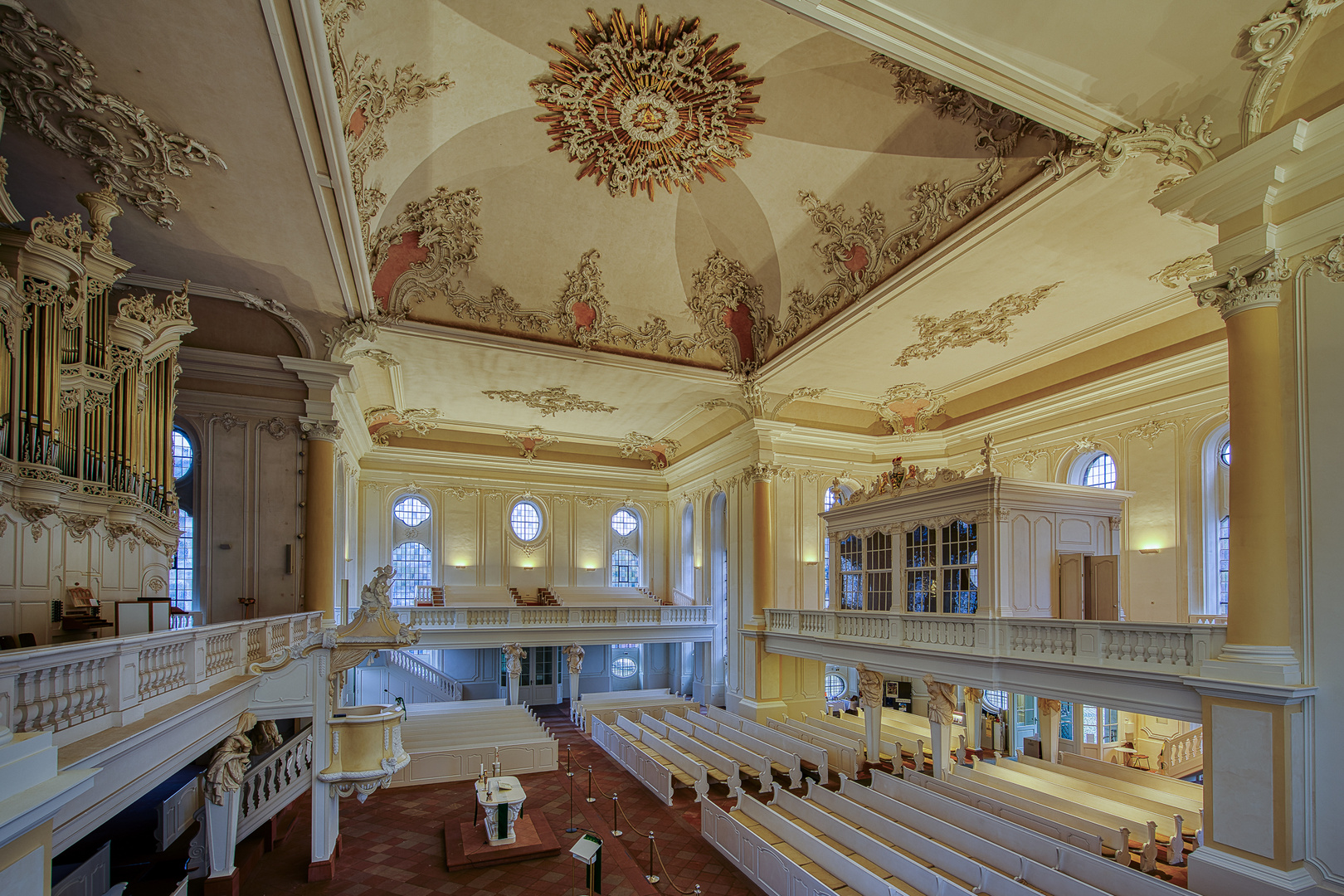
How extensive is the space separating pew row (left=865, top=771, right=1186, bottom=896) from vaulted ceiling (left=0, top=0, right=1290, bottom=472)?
295 inches

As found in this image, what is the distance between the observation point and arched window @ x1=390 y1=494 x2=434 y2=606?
22.2 metres

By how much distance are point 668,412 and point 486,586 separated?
8406 millimetres

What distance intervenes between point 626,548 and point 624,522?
0.94 meters

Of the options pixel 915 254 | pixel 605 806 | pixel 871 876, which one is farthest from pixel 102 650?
pixel 915 254

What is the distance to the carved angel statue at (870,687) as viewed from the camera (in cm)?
1375

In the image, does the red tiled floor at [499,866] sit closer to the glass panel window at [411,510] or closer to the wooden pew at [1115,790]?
the wooden pew at [1115,790]

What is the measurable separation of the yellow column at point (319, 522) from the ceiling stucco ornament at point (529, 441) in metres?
10.2

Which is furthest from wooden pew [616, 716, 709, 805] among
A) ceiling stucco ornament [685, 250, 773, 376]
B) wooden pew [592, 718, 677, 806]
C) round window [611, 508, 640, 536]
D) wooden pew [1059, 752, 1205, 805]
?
round window [611, 508, 640, 536]

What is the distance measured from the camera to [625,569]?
25.2 m

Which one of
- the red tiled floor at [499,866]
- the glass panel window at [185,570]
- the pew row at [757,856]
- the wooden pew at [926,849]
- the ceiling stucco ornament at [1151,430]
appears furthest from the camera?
the ceiling stucco ornament at [1151,430]

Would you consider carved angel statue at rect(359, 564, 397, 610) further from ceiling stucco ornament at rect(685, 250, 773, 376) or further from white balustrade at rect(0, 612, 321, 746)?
ceiling stucco ornament at rect(685, 250, 773, 376)

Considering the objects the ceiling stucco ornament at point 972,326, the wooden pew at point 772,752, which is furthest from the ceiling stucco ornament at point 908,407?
the wooden pew at point 772,752

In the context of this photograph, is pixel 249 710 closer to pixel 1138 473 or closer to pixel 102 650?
pixel 102 650

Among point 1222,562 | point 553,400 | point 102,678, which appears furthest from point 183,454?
point 1222,562
